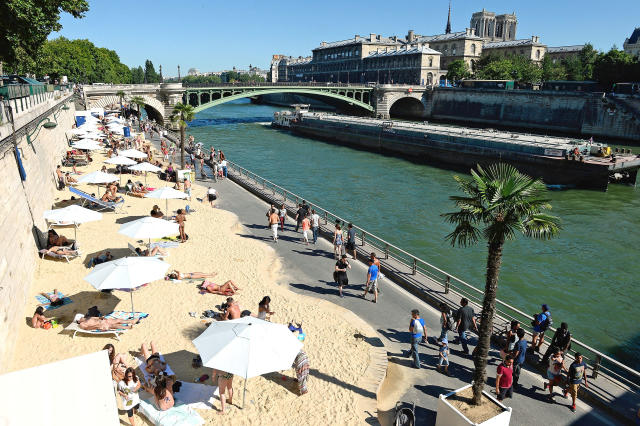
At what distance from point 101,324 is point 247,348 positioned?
483cm

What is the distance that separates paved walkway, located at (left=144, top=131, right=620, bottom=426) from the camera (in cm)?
835

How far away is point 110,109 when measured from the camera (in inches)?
2387

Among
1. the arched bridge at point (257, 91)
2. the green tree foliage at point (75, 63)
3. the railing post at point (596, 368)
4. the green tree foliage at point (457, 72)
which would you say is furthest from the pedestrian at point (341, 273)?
the green tree foliage at point (457, 72)

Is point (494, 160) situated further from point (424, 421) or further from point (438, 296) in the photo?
point (424, 421)

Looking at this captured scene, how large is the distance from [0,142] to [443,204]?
2454cm

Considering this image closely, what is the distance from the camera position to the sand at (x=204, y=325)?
857 centimetres

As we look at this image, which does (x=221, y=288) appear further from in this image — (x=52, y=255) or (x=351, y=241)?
(x=52, y=255)

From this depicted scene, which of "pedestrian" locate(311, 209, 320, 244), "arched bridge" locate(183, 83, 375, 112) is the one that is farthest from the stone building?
"pedestrian" locate(311, 209, 320, 244)

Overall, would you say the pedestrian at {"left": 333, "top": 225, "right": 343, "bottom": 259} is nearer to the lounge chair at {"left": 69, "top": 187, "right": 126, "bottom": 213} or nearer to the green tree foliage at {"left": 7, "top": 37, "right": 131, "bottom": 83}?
the lounge chair at {"left": 69, "top": 187, "right": 126, "bottom": 213}

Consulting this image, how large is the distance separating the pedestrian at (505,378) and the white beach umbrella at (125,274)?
26.3 ft

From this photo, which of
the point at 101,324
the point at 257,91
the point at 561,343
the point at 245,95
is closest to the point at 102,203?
the point at 101,324

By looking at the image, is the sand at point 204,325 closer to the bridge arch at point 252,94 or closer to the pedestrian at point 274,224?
the pedestrian at point 274,224

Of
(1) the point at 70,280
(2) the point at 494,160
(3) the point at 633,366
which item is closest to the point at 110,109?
(2) the point at 494,160

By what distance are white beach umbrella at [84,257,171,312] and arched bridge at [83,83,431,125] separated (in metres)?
52.3
